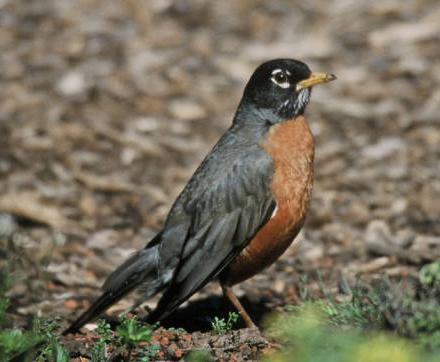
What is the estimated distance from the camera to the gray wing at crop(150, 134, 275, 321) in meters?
6.01

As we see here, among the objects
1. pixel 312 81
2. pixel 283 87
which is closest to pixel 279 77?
pixel 283 87

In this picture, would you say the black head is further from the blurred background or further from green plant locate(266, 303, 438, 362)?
green plant locate(266, 303, 438, 362)

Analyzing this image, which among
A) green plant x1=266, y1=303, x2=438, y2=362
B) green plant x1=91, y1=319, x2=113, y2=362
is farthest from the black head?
green plant x1=91, y1=319, x2=113, y2=362

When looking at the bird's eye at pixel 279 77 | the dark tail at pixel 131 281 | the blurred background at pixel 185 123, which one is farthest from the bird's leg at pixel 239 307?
the bird's eye at pixel 279 77

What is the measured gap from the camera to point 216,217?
20.1ft

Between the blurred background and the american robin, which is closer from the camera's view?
the american robin

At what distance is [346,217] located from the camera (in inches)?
333

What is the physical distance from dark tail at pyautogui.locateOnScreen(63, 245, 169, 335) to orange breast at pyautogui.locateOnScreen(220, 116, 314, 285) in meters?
0.45

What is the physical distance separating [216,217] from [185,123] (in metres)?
4.19

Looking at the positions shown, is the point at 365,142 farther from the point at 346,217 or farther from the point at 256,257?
the point at 256,257

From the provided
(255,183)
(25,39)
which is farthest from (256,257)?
(25,39)

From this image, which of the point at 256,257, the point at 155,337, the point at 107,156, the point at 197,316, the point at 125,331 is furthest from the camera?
the point at 107,156

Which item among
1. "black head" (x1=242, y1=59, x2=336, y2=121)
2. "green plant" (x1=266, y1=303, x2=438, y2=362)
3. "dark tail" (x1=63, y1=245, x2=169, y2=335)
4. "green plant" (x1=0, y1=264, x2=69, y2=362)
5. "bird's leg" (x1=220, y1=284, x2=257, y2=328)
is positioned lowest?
"bird's leg" (x1=220, y1=284, x2=257, y2=328)

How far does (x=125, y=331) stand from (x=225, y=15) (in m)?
8.37
